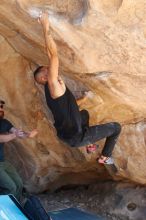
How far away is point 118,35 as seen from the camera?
4.51 m

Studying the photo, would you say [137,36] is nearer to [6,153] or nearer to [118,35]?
[118,35]

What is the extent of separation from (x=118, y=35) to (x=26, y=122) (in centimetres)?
245

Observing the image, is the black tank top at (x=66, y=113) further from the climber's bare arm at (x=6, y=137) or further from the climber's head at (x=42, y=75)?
the climber's bare arm at (x=6, y=137)

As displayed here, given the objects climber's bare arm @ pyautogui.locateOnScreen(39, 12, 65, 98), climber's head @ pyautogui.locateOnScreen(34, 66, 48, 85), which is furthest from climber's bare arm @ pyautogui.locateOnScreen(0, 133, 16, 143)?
climber's bare arm @ pyautogui.locateOnScreen(39, 12, 65, 98)

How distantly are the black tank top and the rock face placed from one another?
46 cm

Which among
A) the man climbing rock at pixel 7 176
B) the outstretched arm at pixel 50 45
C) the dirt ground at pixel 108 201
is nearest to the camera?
the outstretched arm at pixel 50 45

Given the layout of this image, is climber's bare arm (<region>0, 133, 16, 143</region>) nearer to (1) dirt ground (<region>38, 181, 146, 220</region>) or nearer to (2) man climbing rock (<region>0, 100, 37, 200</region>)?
(2) man climbing rock (<region>0, 100, 37, 200</region>)

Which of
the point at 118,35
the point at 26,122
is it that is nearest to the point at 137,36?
the point at 118,35

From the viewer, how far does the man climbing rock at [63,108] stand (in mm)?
4414

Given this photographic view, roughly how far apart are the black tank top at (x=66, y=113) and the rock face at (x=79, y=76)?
18.1 inches

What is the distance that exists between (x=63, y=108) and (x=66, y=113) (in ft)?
0.22

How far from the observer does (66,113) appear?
4.76 metres

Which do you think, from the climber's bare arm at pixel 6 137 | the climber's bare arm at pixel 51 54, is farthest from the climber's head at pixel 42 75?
the climber's bare arm at pixel 6 137

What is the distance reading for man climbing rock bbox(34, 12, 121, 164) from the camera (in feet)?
14.5
